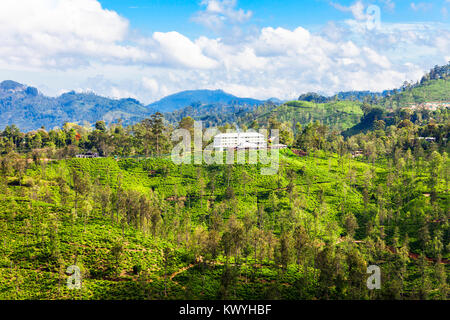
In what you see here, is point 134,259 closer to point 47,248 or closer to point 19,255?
point 47,248

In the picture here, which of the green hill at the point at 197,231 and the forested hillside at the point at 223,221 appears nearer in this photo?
the green hill at the point at 197,231

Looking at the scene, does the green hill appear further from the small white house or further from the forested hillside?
the small white house

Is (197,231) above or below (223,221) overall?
above

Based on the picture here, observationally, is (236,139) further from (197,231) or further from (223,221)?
(197,231)

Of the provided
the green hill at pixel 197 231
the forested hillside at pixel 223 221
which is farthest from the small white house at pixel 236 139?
the green hill at pixel 197 231

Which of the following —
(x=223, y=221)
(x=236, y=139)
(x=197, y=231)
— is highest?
(x=236, y=139)

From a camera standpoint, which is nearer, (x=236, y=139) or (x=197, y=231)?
(x=197, y=231)

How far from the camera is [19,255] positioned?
47125mm

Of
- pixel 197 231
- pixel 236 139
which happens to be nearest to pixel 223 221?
pixel 197 231

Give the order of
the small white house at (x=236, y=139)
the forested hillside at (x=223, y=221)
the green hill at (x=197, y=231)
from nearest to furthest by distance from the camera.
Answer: the green hill at (x=197, y=231), the forested hillside at (x=223, y=221), the small white house at (x=236, y=139)

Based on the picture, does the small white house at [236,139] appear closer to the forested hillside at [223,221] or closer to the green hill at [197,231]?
the forested hillside at [223,221]

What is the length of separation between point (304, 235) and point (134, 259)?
27.8m
